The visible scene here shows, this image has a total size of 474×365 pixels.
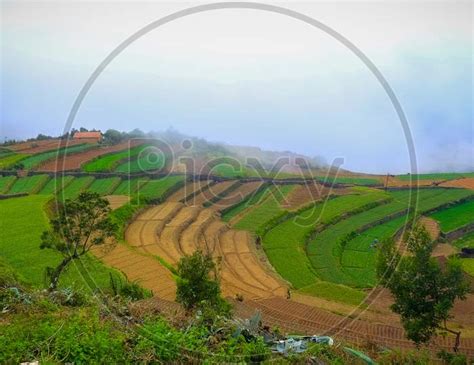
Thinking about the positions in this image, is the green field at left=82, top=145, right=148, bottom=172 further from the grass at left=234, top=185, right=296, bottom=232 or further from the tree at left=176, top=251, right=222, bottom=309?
the tree at left=176, top=251, right=222, bottom=309

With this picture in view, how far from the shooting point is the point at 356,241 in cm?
3347

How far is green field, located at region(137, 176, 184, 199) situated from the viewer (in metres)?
37.3

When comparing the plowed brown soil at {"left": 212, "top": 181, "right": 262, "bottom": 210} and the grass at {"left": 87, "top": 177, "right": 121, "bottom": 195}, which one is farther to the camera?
the plowed brown soil at {"left": 212, "top": 181, "right": 262, "bottom": 210}

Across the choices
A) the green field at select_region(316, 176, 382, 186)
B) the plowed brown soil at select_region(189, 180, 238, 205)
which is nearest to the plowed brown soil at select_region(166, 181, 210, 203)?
the plowed brown soil at select_region(189, 180, 238, 205)

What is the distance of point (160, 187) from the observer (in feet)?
129

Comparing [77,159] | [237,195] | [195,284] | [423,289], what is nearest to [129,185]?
[77,159]

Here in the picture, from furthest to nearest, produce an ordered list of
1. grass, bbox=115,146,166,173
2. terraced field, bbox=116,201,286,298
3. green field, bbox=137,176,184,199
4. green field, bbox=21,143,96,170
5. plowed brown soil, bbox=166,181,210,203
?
grass, bbox=115,146,166,173 < green field, bbox=21,143,96,170 < plowed brown soil, bbox=166,181,210,203 < green field, bbox=137,176,184,199 < terraced field, bbox=116,201,286,298

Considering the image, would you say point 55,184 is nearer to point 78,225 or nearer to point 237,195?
point 237,195

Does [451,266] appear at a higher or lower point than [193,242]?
higher

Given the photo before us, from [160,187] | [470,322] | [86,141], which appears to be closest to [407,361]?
[470,322]

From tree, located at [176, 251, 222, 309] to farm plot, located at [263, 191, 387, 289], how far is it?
37.9 ft

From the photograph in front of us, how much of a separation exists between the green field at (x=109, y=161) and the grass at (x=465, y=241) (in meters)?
28.8

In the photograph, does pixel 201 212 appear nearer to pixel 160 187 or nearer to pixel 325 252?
pixel 160 187

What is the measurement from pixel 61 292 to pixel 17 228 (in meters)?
17.6
